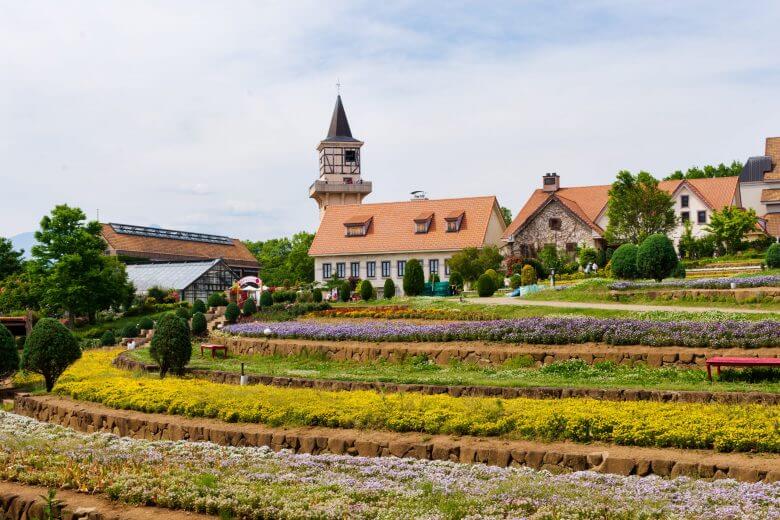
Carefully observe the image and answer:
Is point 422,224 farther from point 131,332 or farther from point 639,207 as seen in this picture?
point 131,332

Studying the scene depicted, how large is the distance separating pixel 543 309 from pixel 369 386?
11940 mm

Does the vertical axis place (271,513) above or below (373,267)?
below

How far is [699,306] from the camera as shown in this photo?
87.1 feet

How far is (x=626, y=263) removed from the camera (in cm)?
3397

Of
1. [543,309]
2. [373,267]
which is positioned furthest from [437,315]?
[373,267]

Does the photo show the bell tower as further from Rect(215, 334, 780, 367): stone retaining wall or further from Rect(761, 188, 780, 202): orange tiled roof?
Rect(215, 334, 780, 367): stone retaining wall

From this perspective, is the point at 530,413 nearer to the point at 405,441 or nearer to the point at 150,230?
the point at 405,441

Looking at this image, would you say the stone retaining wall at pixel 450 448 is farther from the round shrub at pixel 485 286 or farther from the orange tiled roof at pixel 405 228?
the orange tiled roof at pixel 405 228

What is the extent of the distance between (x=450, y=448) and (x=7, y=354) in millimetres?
16943

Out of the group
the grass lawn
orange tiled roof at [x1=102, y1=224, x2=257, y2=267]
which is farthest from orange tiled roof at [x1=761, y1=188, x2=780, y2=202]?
the grass lawn

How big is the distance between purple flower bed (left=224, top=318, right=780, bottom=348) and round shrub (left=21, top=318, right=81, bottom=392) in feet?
27.6

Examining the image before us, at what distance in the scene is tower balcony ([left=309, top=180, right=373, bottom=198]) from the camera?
237 feet

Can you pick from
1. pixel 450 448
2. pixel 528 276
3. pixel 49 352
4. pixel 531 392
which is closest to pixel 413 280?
pixel 528 276

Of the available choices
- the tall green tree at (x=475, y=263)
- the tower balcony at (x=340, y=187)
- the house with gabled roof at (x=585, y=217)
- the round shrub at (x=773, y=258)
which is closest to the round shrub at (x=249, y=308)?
the tall green tree at (x=475, y=263)
